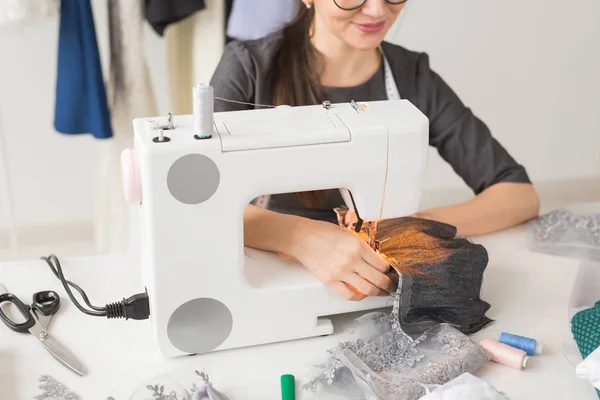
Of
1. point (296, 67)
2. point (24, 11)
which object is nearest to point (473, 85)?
point (296, 67)

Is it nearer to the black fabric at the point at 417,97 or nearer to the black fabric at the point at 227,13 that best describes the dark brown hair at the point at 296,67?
the black fabric at the point at 417,97

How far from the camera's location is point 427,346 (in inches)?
37.5

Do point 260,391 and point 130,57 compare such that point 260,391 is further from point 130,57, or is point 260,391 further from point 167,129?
point 130,57

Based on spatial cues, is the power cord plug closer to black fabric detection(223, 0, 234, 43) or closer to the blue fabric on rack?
the blue fabric on rack

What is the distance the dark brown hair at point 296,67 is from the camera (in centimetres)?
141

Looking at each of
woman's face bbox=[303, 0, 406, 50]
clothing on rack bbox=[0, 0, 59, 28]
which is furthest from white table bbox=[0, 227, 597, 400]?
clothing on rack bbox=[0, 0, 59, 28]

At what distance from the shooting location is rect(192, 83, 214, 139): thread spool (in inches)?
33.9

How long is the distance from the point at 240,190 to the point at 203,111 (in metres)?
0.10

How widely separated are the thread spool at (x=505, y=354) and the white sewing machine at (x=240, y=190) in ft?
0.64

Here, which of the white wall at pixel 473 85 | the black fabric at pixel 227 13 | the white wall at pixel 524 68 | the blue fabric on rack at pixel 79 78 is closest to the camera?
the blue fabric on rack at pixel 79 78

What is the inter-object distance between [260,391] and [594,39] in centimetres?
197

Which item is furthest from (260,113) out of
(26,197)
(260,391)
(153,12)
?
(26,197)

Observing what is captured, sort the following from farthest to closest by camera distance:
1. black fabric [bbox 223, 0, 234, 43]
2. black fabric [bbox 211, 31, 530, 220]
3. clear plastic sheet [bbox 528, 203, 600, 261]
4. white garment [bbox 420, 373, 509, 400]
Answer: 1. black fabric [bbox 223, 0, 234, 43]
2. black fabric [bbox 211, 31, 530, 220]
3. clear plastic sheet [bbox 528, 203, 600, 261]
4. white garment [bbox 420, 373, 509, 400]

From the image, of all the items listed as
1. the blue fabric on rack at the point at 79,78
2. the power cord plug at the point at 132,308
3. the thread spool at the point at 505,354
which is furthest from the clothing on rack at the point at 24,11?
the thread spool at the point at 505,354
